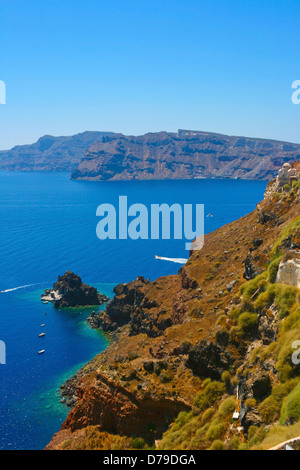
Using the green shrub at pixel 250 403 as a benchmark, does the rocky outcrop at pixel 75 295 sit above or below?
below

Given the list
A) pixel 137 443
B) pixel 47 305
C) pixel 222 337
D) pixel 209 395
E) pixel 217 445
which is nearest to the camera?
pixel 217 445

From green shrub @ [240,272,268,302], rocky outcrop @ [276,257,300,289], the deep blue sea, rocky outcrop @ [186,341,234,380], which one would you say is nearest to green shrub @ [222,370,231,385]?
rocky outcrop @ [186,341,234,380]

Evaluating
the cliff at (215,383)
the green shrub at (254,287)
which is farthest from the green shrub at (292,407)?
the green shrub at (254,287)

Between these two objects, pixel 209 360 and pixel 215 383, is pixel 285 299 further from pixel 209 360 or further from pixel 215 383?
pixel 215 383

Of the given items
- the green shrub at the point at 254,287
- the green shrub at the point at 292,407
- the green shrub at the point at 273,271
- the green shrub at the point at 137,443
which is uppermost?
the green shrub at the point at 273,271

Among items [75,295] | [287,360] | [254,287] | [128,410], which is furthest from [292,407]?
[75,295]

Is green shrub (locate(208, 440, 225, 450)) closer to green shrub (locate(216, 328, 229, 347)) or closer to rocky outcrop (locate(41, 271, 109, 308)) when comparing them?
green shrub (locate(216, 328, 229, 347))

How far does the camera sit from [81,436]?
90.3 feet

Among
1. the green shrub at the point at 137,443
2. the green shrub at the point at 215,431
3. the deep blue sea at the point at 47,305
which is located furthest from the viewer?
the deep blue sea at the point at 47,305

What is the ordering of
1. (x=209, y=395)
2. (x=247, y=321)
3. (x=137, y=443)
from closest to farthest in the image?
(x=137, y=443) → (x=209, y=395) → (x=247, y=321)

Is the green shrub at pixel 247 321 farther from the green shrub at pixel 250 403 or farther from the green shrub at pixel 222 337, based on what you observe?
the green shrub at pixel 250 403

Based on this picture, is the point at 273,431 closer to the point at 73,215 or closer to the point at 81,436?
the point at 81,436

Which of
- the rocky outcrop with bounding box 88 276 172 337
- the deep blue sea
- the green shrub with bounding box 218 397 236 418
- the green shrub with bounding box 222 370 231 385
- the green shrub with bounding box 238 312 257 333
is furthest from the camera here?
the rocky outcrop with bounding box 88 276 172 337

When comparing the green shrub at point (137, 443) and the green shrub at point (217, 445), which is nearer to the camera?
the green shrub at point (217, 445)
